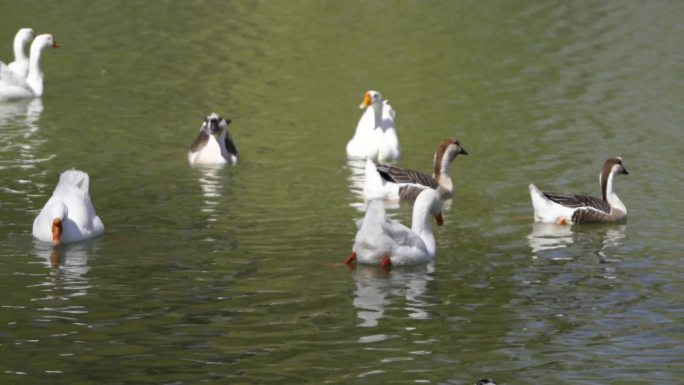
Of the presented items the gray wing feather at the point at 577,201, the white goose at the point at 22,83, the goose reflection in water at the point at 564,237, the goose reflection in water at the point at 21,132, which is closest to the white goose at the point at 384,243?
the goose reflection in water at the point at 564,237

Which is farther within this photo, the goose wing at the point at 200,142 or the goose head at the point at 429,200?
the goose wing at the point at 200,142

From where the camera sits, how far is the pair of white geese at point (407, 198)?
54.0 feet

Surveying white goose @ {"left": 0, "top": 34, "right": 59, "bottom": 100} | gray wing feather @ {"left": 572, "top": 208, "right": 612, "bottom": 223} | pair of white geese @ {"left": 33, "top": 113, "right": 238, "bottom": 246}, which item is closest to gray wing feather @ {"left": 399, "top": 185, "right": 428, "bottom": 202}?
gray wing feather @ {"left": 572, "top": 208, "right": 612, "bottom": 223}

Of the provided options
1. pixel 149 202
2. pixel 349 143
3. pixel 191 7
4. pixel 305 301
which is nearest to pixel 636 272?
pixel 305 301

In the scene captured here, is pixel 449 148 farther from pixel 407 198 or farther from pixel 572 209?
pixel 572 209

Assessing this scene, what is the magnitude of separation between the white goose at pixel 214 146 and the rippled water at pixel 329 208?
280 millimetres

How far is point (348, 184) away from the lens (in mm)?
22266

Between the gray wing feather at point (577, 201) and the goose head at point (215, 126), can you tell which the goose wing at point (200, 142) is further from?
the gray wing feather at point (577, 201)

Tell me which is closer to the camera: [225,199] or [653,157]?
[225,199]

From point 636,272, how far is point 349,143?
9452 mm

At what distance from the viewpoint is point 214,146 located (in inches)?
927

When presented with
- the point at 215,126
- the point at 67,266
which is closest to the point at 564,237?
the point at 67,266

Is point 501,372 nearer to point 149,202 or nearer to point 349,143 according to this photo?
point 149,202

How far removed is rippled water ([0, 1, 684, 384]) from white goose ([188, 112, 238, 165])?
0.92ft
